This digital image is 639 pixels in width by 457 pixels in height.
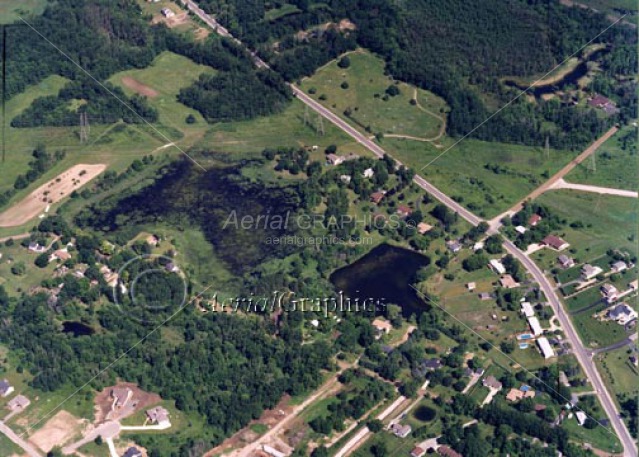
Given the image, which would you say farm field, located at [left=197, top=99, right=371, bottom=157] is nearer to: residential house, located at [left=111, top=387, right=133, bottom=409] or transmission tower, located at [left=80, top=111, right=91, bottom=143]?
transmission tower, located at [left=80, top=111, right=91, bottom=143]

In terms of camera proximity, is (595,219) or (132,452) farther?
(595,219)

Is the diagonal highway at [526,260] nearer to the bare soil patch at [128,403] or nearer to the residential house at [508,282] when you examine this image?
the residential house at [508,282]

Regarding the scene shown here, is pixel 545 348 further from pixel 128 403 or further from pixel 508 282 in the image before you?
pixel 128 403

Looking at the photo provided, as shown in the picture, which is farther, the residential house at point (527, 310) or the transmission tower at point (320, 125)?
the transmission tower at point (320, 125)

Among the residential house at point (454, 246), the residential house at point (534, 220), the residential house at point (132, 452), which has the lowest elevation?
the residential house at point (132, 452)

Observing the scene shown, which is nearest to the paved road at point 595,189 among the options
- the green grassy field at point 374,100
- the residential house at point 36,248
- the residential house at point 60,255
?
the green grassy field at point 374,100

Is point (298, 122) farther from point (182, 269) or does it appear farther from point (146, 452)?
point (146, 452)

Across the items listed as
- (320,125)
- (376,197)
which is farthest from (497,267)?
(320,125)
